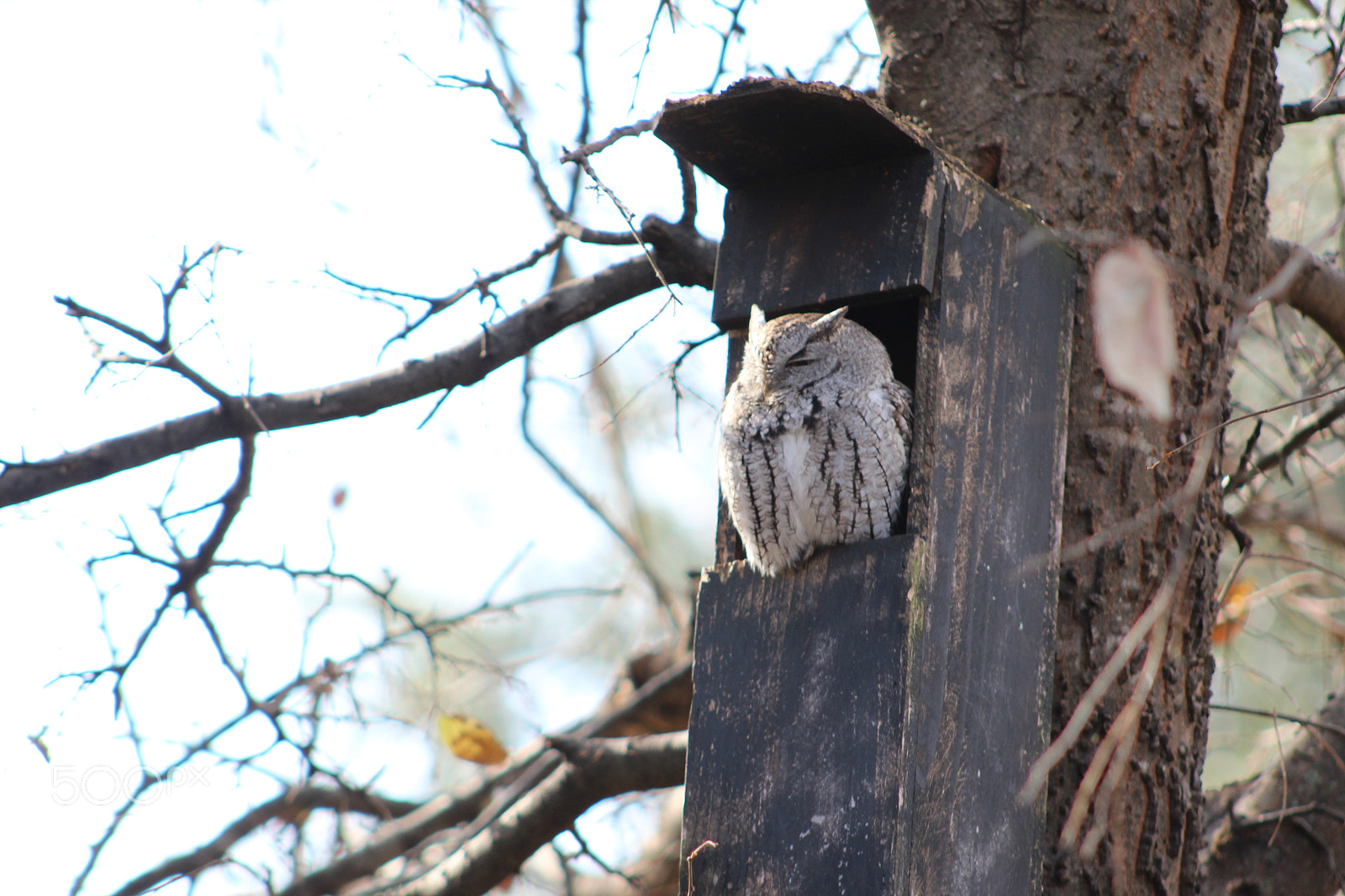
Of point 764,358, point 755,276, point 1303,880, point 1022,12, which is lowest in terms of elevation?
point 1303,880

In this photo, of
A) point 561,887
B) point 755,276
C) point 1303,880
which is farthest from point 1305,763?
point 561,887

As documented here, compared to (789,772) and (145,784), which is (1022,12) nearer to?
(789,772)

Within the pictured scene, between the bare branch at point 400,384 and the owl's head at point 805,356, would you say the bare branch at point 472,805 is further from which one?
the owl's head at point 805,356

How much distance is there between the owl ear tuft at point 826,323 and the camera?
2506 millimetres

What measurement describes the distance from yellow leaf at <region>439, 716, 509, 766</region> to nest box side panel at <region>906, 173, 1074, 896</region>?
229 cm

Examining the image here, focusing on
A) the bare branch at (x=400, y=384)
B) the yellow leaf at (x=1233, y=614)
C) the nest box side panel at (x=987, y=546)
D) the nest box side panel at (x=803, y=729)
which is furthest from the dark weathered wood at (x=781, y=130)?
the yellow leaf at (x=1233, y=614)

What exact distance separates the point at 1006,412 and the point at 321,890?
2831mm

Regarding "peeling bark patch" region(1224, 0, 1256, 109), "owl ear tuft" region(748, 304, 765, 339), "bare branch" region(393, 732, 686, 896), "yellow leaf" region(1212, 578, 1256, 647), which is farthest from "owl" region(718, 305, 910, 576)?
"yellow leaf" region(1212, 578, 1256, 647)

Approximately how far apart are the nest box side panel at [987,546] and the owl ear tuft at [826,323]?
0.66ft

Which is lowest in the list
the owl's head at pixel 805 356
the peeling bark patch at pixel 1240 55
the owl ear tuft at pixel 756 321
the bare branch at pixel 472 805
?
the bare branch at pixel 472 805

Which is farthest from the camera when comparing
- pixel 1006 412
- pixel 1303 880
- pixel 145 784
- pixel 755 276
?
pixel 145 784

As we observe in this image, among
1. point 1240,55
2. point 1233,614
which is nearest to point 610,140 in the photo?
point 1240,55

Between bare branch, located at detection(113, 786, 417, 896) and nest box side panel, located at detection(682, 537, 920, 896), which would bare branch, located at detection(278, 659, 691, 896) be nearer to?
bare branch, located at detection(113, 786, 417, 896)

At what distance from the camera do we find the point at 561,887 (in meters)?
4.99
